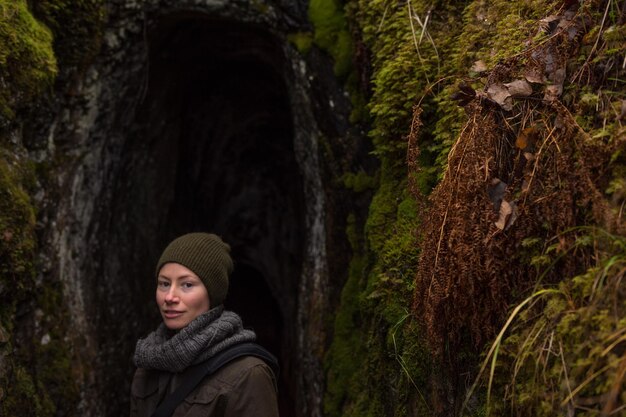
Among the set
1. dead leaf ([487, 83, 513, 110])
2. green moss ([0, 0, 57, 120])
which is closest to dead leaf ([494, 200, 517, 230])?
dead leaf ([487, 83, 513, 110])

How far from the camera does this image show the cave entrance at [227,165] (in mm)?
6918

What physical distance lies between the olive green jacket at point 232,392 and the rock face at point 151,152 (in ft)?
8.19

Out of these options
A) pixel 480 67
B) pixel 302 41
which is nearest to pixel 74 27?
pixel 302 41

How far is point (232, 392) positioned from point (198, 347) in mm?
271

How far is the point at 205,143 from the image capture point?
9.34 metres

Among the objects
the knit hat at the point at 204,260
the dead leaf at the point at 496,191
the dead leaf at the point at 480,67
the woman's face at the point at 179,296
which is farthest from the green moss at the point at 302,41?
the dead leaf at the point at 496,191

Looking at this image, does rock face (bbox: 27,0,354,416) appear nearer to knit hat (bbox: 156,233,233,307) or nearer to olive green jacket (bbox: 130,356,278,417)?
knit hat (bbox: 156,233,233,307)

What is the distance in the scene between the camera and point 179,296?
3260mm

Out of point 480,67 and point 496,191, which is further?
point 480,67

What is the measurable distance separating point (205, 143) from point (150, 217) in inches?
89.1

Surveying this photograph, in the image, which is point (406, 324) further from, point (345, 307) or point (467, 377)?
point (345, 307)

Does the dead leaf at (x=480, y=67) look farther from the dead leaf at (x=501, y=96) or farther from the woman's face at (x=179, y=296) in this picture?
the woman's face at (x=179, y=296)

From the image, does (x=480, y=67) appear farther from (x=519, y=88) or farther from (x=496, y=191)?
(x=496, y=191)

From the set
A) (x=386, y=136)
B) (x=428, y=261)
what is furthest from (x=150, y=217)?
(x=428, y=261)
